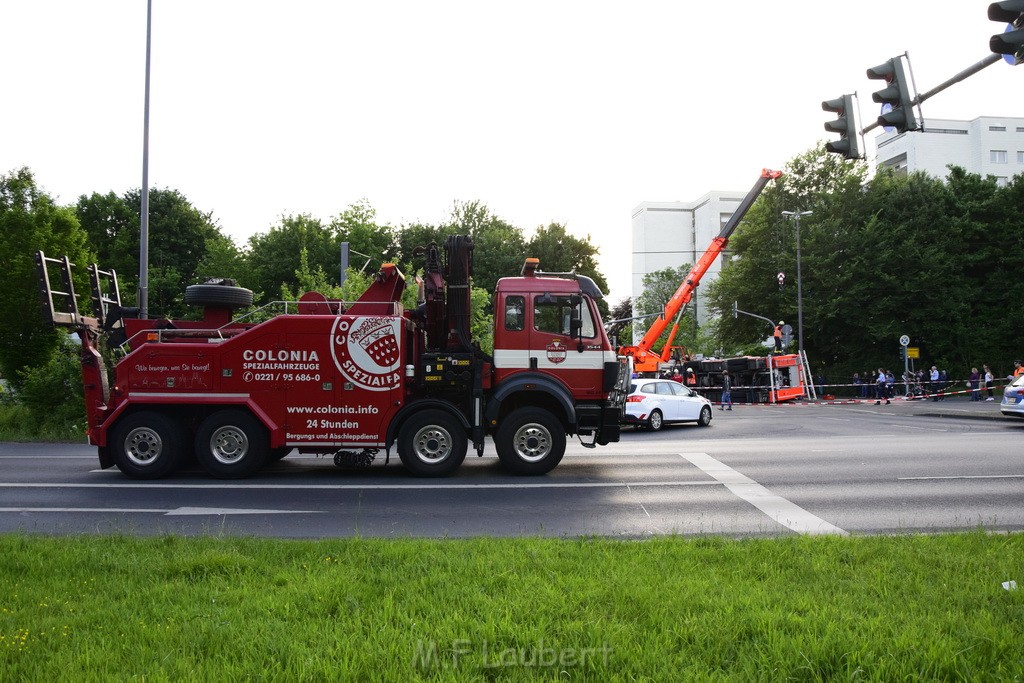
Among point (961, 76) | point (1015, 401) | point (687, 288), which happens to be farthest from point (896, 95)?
point (687, 288)

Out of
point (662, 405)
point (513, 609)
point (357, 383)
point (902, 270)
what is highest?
point (902, 270)

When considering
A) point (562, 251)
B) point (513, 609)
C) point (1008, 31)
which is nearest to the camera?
point (513, 609)

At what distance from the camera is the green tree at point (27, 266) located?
75.3 ft

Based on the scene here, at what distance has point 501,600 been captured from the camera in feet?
15.9

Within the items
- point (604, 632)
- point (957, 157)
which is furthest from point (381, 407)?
point (957, 157)

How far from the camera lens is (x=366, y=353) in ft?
37.2

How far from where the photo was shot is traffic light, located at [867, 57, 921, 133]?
394 inches

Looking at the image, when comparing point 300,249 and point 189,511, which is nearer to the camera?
point 189,511

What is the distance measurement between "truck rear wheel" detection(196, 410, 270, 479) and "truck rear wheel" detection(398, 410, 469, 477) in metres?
2.05

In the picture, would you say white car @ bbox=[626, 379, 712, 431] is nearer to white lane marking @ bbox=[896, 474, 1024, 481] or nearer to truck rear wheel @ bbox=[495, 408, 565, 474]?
truck rear wheel @ bbox=[495, 408, 565, 474]

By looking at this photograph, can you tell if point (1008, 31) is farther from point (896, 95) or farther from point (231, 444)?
point (231, 444)

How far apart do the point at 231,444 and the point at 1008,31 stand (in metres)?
10.7

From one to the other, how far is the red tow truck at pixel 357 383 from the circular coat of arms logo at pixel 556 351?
0.8 inches

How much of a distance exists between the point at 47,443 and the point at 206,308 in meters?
8.85
